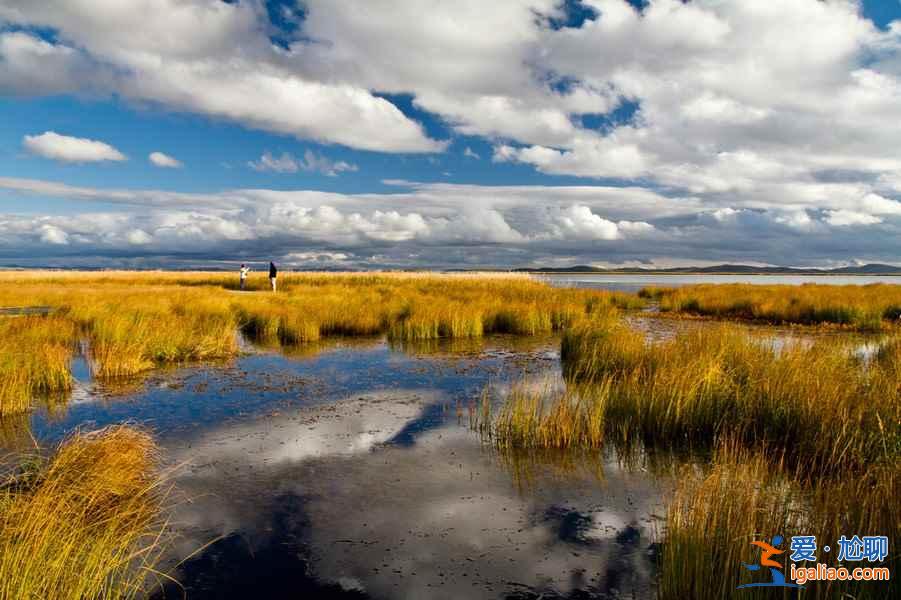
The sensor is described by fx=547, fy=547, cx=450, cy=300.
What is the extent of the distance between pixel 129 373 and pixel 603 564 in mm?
11571

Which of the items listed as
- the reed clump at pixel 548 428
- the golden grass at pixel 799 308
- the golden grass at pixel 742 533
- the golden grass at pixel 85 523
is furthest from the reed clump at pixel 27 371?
the golden grass at pixel 799 308

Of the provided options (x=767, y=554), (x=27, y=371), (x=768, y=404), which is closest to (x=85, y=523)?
(x=767, y=554)

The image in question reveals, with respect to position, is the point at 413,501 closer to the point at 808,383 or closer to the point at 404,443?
the point at 404,443

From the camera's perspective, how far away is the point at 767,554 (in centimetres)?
378

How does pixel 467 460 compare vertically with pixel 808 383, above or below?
below

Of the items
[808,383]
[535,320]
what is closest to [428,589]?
[808,383]

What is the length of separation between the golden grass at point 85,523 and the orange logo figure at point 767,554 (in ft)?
14.4

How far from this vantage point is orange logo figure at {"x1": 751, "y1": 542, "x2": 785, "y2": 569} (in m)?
3.72

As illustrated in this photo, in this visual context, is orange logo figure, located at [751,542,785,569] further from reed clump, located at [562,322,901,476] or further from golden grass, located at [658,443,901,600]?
reed clump, located at [562,322,901,476]

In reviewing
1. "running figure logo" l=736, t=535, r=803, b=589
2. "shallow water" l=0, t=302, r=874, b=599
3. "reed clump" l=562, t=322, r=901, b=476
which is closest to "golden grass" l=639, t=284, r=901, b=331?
"reed clump" l=562, t=322, r=901, b=476

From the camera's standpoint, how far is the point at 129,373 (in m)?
12.4

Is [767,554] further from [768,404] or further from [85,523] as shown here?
[85,523]

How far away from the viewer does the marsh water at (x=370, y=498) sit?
457 centimetres

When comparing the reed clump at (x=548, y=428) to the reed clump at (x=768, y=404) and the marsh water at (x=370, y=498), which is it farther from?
the reed clump at (x=768, y=404)
